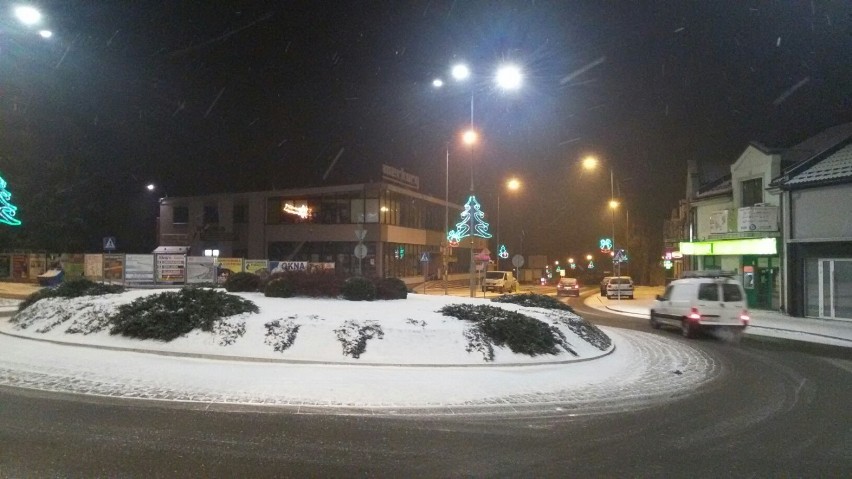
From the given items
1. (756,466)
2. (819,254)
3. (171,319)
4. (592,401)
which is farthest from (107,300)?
(819,254)

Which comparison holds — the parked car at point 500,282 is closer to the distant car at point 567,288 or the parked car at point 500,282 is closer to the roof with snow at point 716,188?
the distant car at point 567,288

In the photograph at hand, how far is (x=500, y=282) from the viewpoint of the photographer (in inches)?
1745

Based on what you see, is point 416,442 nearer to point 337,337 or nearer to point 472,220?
point 337,337

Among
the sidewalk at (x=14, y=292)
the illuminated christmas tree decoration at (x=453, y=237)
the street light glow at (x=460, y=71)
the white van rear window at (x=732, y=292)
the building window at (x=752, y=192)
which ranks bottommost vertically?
the sidewalk at (x=14, y=292)

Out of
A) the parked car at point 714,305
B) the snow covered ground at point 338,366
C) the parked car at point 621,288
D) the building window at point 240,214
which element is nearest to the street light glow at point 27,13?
the snow covered ground at point 338,366

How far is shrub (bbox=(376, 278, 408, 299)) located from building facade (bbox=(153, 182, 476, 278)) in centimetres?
3024

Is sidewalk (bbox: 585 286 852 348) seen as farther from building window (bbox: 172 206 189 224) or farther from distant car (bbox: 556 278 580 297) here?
building window (bbox: 172 206 189 224)

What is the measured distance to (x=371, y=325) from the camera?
39.5ft

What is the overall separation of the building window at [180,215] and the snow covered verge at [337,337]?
4532cm

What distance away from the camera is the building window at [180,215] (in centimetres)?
5709

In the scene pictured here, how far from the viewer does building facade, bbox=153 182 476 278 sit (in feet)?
162

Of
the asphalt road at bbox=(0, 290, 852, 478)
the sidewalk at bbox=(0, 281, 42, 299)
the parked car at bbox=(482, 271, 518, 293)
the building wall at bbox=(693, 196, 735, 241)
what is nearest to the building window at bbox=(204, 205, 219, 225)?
the sidewalk at bbox=(0, 281, 42, 299)

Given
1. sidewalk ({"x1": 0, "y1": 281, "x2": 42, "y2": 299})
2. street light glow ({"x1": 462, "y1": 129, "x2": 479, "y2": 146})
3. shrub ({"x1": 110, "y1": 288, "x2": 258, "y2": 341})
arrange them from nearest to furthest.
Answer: shrub ({"x1": 110, "y1": 288, "x2": 258, "y2": 341}) < street light glow ({"x1": 462, "y1": 129, "x2": 479, "y2": 146}) < sidewalk ({"x1": 0, "y1": 281, "x2": 42, "y2": 299})

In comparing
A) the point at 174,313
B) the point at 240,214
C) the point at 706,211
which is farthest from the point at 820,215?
the point at 240,214
